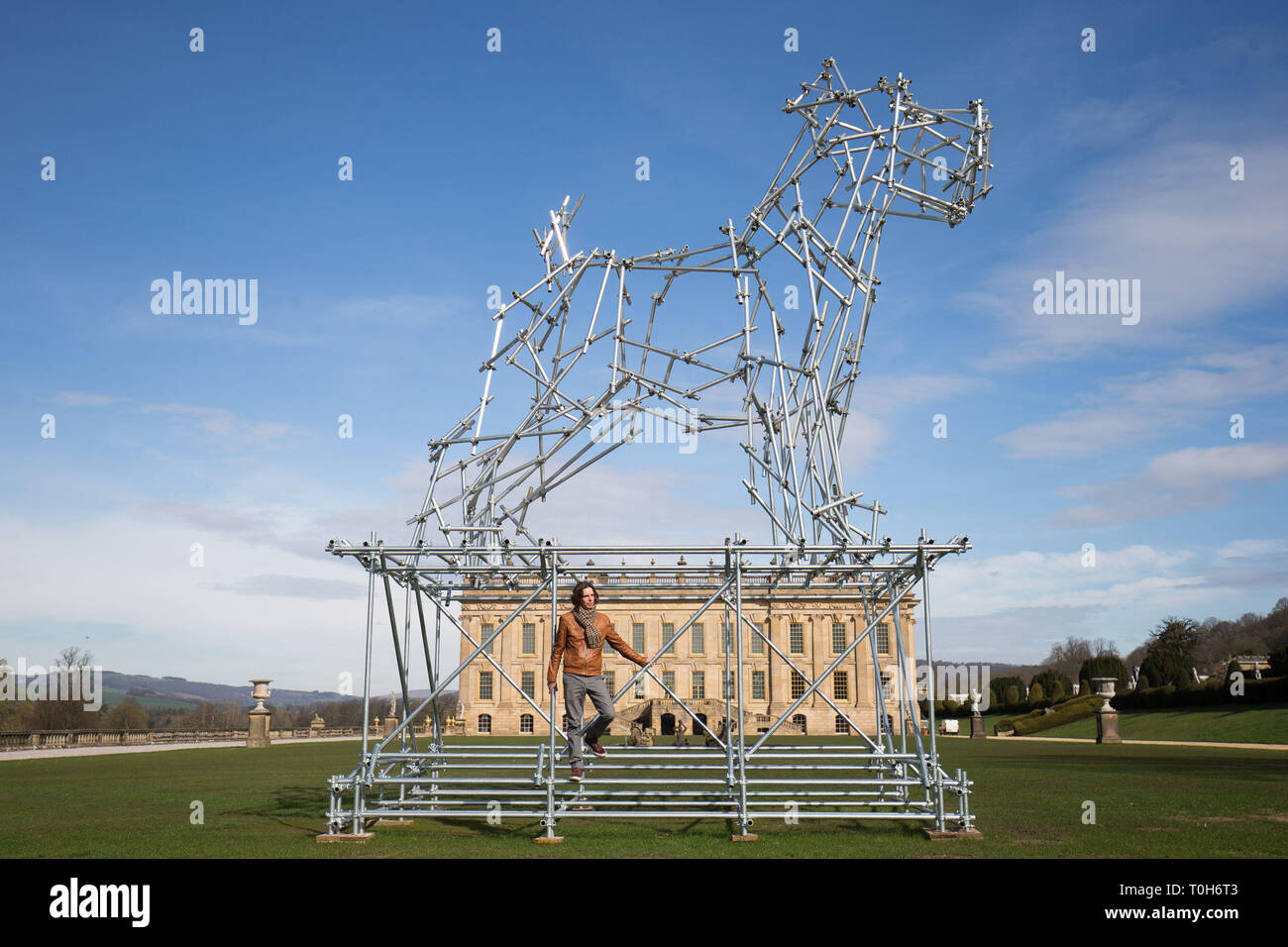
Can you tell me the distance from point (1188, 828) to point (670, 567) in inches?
258

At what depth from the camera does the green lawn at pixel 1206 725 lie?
3703 centimetres

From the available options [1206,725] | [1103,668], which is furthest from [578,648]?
[1103,668]

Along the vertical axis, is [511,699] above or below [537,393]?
below

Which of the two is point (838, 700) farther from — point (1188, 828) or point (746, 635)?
point (1188, 828)

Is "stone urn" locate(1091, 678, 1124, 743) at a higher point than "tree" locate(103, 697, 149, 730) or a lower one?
higher

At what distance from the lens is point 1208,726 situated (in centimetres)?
4131

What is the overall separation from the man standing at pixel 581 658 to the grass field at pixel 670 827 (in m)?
1.19

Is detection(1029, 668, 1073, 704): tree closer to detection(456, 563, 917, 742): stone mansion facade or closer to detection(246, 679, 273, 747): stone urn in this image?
detection(456, 563, 917, 742): stone mansion facade

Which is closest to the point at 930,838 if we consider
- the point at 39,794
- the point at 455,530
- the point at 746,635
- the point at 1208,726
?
the point at 455,530

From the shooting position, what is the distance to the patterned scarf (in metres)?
10.4

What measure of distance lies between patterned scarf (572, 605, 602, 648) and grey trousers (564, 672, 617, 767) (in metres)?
0.38

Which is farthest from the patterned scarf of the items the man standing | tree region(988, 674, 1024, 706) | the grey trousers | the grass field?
tree region(988, 674, 1024, 706)

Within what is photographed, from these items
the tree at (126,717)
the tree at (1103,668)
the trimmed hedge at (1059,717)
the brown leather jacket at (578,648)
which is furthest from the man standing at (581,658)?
the tree at (126,717)

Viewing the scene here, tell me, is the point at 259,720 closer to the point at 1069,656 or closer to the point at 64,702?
the point at 64,702
